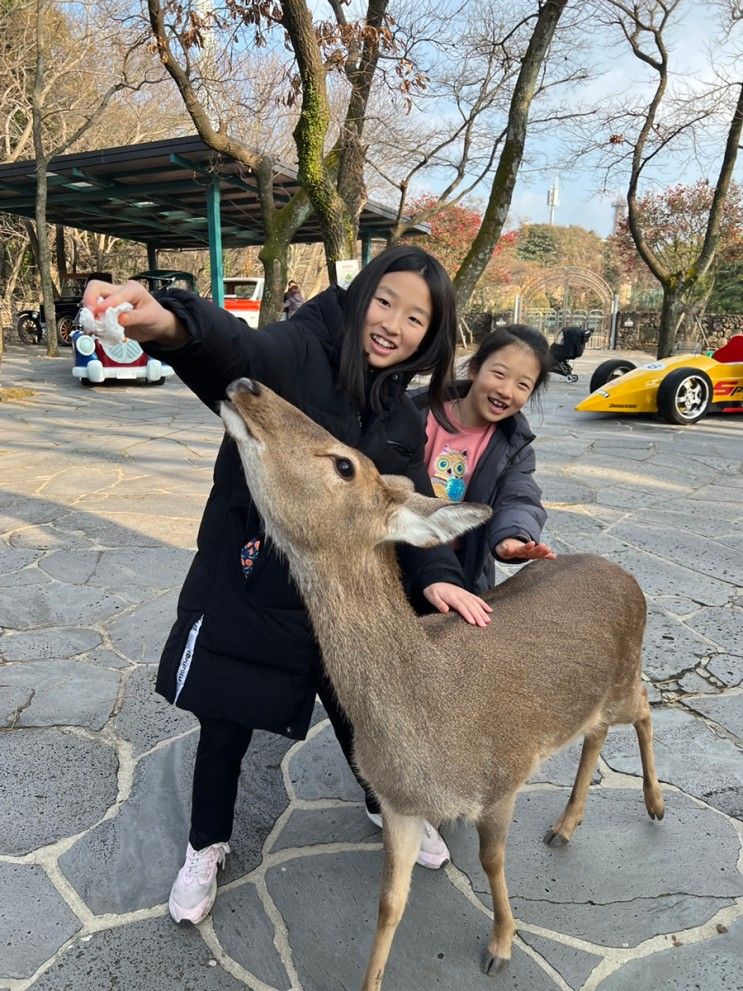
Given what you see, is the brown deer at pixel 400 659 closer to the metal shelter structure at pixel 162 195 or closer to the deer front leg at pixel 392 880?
the deer front leg at pixel 392 880

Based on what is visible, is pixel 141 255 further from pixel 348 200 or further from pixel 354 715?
pixel 354 715

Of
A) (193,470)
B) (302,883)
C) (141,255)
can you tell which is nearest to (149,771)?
(302,883)

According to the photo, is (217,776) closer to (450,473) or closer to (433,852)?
(433,852)

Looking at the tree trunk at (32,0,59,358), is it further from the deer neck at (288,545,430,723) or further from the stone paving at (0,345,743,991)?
the deer neck at (288,545,430,723)

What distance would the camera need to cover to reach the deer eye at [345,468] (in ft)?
6.13

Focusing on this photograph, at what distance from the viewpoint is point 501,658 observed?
2.12 m

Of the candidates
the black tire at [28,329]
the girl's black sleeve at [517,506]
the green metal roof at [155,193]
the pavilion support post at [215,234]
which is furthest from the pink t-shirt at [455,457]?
the black tire at [28,329]

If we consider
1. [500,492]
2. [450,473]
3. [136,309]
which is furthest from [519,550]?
[136,309]

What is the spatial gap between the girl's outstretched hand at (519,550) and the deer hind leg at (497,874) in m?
0.75

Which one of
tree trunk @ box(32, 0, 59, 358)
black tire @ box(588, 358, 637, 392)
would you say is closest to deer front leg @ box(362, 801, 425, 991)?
black tire @ box(588, 358, 637, 392)

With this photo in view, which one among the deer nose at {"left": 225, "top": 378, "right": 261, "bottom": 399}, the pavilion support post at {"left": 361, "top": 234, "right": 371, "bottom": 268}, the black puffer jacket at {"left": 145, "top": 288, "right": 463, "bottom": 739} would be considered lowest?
the black puffer jacket at {"left": 145, "top": 288, "right": 463, "bottom": 739}

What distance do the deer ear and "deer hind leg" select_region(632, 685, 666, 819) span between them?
1.30 m

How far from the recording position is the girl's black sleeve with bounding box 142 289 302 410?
1689 millimetres

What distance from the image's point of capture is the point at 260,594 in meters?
2.12
